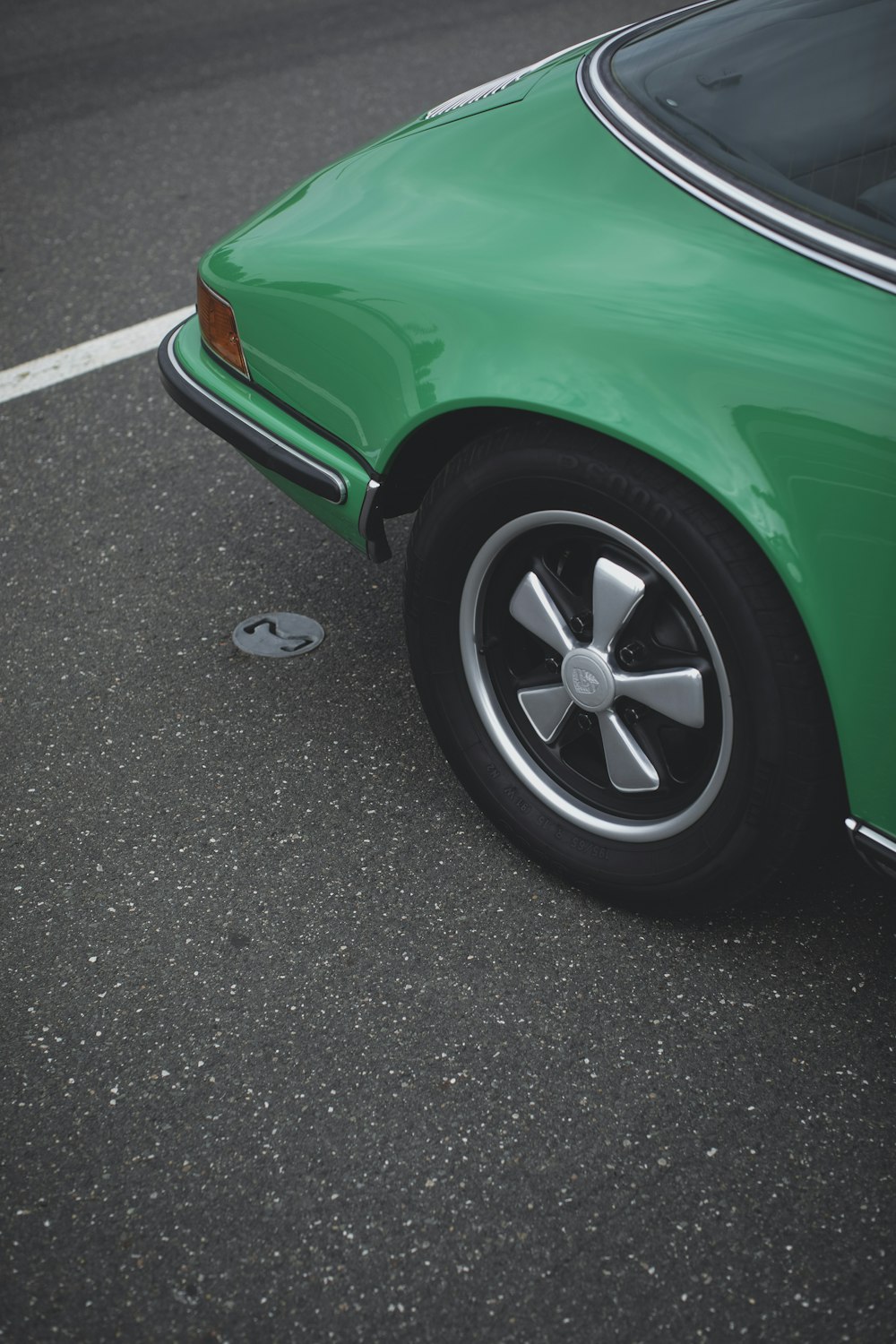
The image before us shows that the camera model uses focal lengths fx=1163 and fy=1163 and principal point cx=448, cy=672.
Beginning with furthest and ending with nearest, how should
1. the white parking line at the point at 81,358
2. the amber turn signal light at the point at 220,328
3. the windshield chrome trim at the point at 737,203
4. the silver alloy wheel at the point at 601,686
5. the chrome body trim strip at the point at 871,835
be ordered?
1. the white parking line at the point at 81,358
2. the amber turn signal light at the point at 220,328
3. the silver alloy wheel at the point at 601,686
4. the chrome body trim strip at the point at 871,835
5. the windshield chrome trim at the point at 737,203

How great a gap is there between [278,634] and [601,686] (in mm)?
1117

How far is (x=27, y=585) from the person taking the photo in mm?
3094

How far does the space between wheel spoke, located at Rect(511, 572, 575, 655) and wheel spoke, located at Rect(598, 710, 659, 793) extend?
0.51 feet

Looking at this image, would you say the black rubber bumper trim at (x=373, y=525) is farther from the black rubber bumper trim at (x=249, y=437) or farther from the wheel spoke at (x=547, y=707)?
the wheel spoke at (x=547, y=707)

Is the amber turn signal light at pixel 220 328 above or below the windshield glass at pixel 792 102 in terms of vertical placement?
below

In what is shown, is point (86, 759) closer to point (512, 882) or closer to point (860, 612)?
point (512, 882)

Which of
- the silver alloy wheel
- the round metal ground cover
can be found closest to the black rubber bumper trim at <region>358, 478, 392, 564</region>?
the silver alloy wheel

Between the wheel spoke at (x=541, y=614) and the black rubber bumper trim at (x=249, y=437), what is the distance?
39 cm

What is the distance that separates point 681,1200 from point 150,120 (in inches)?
229

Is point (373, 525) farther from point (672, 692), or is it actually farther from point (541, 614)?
point (672, 692)

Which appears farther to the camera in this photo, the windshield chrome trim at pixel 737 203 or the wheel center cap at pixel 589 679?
the wheel center cap at pixel 589 679

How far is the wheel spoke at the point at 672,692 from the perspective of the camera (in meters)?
1.91

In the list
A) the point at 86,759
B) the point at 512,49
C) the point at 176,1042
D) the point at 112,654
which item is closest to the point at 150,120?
the point at 512,49

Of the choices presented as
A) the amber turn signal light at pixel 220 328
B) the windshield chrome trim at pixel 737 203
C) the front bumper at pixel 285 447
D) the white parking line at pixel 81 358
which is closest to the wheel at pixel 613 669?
the front bumper at pixel 285 447
